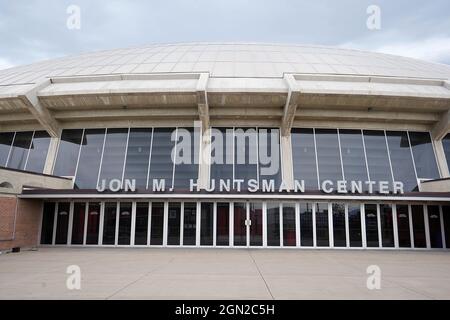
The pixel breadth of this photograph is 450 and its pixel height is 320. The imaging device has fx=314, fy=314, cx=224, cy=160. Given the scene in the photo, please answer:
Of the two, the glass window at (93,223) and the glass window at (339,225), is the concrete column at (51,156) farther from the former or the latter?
the glass window at (339,225)

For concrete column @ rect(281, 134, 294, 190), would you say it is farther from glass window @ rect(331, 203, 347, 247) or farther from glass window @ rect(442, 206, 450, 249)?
glass window @ rect(442, 206, 450, 249)

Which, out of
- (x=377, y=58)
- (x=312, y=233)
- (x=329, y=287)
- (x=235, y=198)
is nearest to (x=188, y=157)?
(x=235, y=198)

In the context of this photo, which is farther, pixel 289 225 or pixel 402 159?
pixel 402 159

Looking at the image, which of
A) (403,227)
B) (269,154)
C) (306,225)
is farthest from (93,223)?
(403,227)

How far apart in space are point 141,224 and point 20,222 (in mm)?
6216

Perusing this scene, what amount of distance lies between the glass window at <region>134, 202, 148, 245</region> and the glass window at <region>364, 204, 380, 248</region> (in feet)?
41.7

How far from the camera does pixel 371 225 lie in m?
18.0

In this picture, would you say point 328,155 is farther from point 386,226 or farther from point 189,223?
point 189,223

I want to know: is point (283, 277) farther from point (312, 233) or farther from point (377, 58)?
point (377, 58)

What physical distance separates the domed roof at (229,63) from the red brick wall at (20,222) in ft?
35.4
